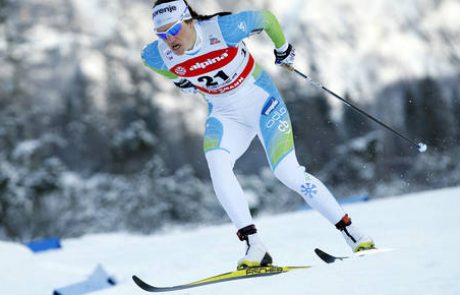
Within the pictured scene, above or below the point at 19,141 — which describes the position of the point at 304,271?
below

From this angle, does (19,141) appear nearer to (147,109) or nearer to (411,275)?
(147,109)

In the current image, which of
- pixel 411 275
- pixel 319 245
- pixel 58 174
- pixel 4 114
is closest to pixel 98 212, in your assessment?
pixel 58 174

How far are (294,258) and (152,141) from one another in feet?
110

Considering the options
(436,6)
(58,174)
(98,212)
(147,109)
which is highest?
(436,6)

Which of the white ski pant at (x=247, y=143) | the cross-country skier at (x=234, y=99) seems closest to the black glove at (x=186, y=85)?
the cross-country skier at (x=234, y=99)

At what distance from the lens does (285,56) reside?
15.1 ft

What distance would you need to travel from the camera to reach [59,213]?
35438 millimetres

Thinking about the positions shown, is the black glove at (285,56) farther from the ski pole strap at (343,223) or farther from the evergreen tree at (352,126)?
the evergreen tree at (352,126)

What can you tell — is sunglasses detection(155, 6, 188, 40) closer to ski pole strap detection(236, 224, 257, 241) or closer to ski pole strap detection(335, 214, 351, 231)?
ski pole strap detection(236, 224, 257, 241)

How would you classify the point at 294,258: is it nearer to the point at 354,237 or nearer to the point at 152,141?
the point at 354,237

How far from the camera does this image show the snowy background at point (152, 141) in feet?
107

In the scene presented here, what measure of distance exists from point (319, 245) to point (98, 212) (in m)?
33.4

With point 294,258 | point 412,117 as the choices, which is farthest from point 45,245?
point 412,117

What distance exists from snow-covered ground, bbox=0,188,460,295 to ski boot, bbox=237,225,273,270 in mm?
292
